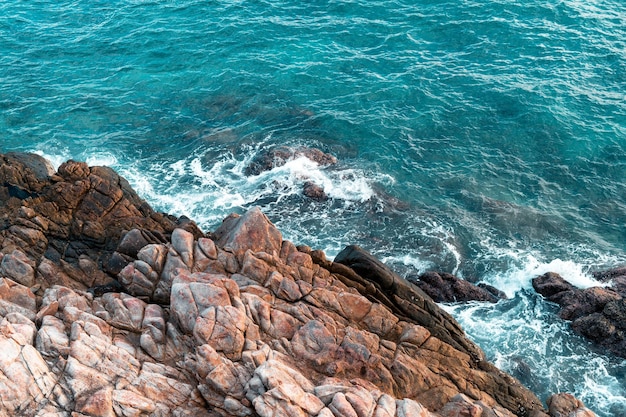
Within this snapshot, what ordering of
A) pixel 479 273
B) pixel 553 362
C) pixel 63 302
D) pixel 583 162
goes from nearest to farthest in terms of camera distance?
1. pixel 63 302
2. pixel 553 362
3. pixel 479 273
4. pixel 583 162

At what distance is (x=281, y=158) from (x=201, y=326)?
34227 mm

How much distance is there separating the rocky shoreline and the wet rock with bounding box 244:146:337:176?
20.1 meters

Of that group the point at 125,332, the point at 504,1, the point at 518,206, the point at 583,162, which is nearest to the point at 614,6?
the point at 504,1

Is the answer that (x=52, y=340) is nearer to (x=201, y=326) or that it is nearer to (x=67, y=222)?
(x=201, y=326)

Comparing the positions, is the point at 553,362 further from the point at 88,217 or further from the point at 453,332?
the point at 88,217

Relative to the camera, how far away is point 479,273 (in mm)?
50562

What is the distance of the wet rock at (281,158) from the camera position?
60.9 metres

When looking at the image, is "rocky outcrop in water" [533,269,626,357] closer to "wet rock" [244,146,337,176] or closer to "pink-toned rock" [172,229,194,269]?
"wet rock" [244,146,337,176]

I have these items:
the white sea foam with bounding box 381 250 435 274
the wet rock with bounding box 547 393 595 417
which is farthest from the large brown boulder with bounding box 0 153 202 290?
the wet rock with bounding box 547 393 595 417

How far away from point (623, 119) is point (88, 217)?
57.1 meters

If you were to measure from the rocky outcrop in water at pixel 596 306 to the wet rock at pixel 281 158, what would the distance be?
24606 millimetres

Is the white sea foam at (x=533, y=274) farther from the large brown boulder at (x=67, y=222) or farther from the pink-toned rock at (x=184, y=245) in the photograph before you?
the pink-toned rock at (x=184, y=245)

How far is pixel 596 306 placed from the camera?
150 ft

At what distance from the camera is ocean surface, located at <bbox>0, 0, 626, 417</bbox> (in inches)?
2030
